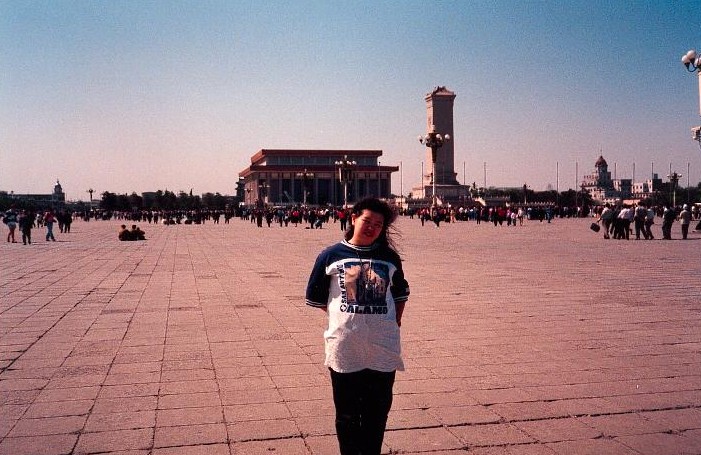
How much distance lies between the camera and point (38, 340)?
772 cm

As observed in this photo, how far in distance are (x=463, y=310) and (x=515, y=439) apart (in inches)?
211

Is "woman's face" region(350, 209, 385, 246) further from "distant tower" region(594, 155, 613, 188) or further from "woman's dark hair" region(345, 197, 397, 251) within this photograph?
"distant tower" region(594, 155, 613, 188)

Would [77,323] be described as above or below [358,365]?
below

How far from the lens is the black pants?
3367 mm

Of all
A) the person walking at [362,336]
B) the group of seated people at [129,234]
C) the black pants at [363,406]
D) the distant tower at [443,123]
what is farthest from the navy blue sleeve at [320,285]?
the distant tower at [443,123]

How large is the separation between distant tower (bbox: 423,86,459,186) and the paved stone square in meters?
96.5

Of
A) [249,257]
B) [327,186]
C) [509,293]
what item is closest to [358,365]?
[509,293]

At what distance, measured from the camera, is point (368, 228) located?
3.49 metres

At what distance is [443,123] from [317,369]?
342ft

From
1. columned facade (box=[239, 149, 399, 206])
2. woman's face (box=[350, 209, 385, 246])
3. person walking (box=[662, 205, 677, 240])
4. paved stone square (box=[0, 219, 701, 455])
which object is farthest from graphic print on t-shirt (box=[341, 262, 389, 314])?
columned facade (box=[239, 149, 399, 206])

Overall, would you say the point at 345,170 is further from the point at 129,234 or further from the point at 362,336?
the point at 362,336

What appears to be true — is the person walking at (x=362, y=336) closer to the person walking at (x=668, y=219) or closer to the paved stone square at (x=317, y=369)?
the paved stone square at (x=317, y=369)

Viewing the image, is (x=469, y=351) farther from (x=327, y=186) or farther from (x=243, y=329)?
(x=327, y=186)

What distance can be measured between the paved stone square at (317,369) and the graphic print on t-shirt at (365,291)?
1253 millimetres
